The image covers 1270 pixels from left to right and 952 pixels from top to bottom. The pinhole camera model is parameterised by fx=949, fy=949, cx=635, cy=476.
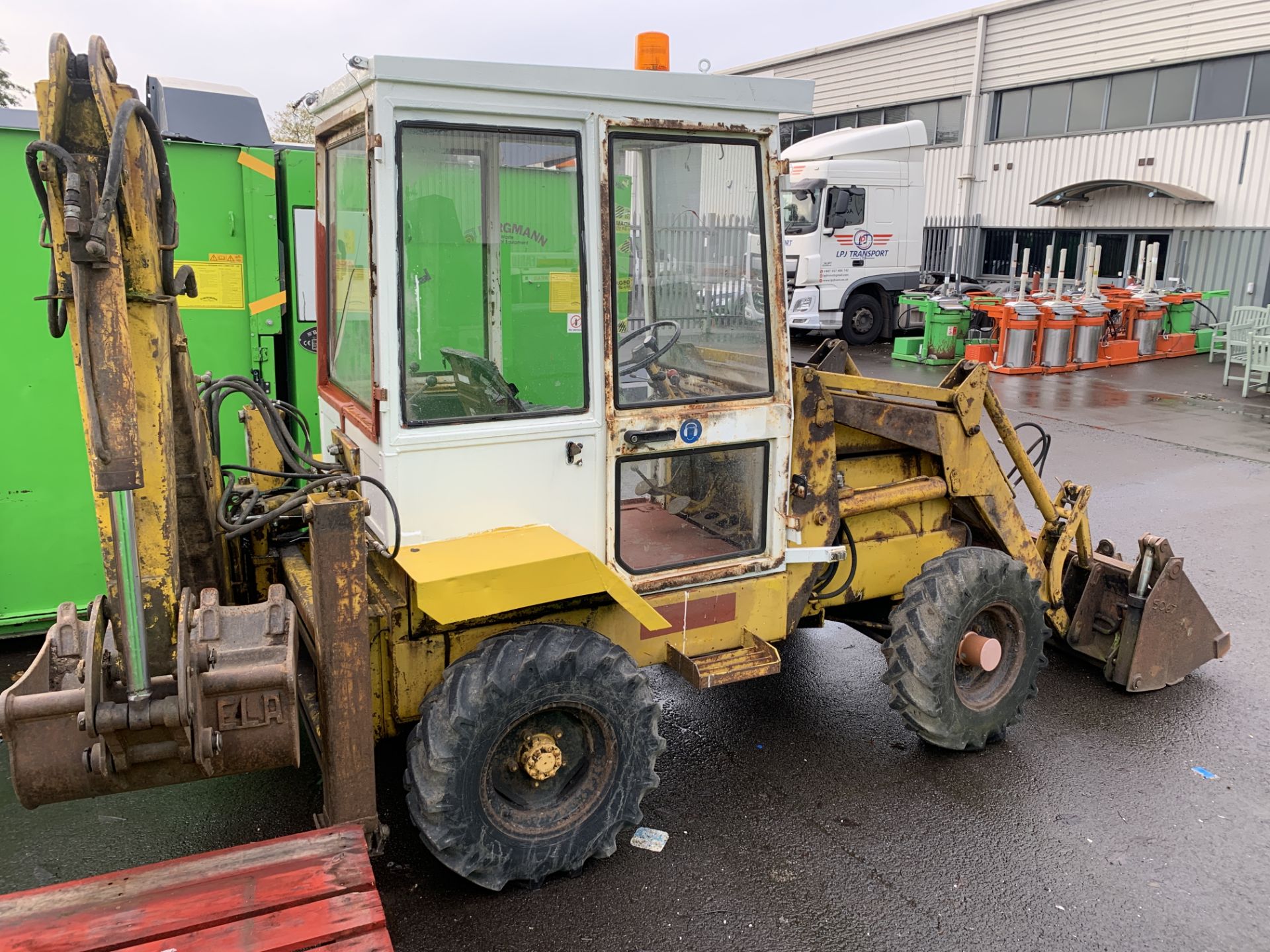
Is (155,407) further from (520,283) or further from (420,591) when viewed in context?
(520,283)

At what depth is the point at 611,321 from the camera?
3193mm

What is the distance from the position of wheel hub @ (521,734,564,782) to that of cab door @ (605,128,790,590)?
2.18 feet

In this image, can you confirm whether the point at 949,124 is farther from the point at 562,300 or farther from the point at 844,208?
the point at 562,300

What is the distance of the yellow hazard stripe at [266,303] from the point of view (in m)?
5.56

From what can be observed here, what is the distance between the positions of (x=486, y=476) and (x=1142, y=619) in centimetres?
343

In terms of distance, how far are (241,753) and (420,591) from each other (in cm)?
65

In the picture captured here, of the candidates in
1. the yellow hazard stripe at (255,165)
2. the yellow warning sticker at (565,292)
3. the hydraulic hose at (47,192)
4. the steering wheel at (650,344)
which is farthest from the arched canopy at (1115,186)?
the hydraulic hose at (47,192)

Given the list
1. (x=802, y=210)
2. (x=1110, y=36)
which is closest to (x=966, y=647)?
(x=802, y=210)

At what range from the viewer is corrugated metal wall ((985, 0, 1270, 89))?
18.4 m

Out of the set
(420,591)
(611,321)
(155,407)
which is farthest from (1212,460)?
(155,407)

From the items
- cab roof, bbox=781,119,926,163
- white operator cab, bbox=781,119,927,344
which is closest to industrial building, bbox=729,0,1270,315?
cab roof, bbox=781,119,926,163

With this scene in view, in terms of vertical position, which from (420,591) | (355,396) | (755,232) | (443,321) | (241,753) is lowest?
(241,753)

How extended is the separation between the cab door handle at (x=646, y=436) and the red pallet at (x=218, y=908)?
5.09ft

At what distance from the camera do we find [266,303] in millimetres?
5570
